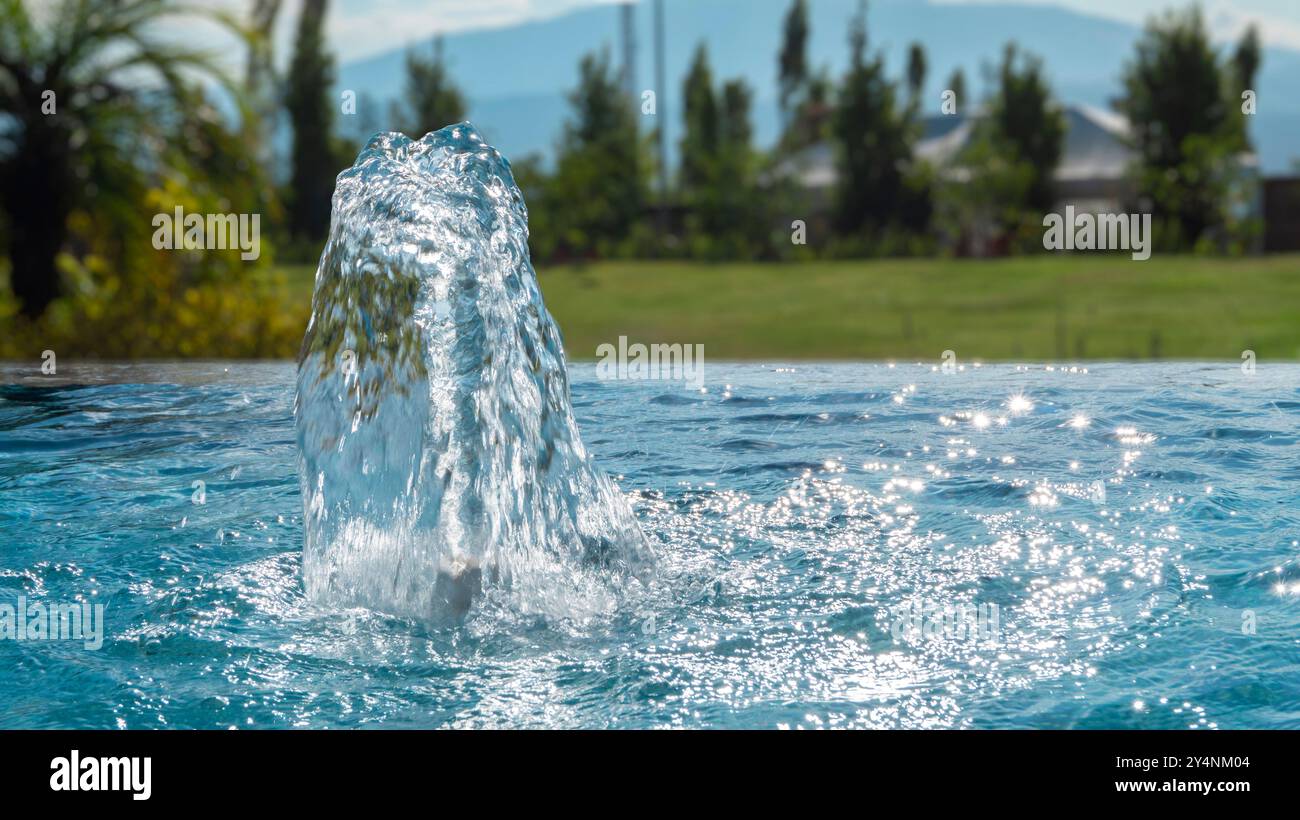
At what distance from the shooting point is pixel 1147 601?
3.67 meters

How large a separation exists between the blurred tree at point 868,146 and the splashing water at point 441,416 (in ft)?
78.9

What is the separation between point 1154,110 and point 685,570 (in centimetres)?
2376

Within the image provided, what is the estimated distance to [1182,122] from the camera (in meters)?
25.1

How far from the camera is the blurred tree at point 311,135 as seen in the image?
29297 millimetres

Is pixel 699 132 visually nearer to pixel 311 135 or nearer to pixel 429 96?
pixel 429 96

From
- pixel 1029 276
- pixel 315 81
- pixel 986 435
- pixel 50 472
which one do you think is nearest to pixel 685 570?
pixel 986 435

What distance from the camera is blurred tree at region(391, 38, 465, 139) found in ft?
94.6

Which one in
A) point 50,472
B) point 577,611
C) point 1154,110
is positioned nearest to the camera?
point 577,611

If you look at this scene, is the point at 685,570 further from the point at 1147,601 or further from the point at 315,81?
the point at 315,81

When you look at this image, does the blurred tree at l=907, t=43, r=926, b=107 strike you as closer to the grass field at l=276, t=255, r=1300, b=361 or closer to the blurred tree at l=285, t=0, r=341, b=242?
the grass field at l=276, t=255, r=1300, b=361

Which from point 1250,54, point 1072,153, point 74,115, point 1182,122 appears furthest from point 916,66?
point 74,115

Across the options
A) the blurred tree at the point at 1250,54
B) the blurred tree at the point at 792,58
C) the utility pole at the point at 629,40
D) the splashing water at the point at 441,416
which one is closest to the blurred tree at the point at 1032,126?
the utility pole at the point at 629,40

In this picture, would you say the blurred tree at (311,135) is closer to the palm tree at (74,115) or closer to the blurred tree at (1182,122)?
the blurred tree at (1182,122)

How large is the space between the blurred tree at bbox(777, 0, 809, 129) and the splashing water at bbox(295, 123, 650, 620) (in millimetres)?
35566
